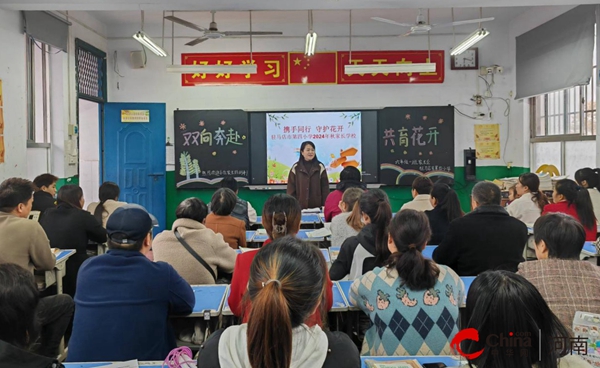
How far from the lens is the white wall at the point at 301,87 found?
8516 millimetres

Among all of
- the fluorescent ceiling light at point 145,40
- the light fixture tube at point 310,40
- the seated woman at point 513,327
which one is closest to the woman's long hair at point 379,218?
the seated woman at point 513,327

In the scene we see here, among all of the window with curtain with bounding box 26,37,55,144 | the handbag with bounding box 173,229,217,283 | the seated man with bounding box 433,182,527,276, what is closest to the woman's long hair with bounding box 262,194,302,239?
the handbag with bounding box 173,229,217,283

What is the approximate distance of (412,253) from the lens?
229cm

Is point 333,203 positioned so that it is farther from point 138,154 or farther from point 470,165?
point 138,154

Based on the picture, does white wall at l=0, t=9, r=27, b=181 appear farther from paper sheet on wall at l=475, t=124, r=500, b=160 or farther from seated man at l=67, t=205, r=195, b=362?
paper sheet on wall at l=475, t=124, r=500, b=160

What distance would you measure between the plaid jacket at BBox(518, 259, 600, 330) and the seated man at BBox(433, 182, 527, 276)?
1289 mm

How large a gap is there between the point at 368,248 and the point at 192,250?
1.09 meters

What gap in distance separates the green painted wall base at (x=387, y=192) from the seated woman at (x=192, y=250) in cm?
509

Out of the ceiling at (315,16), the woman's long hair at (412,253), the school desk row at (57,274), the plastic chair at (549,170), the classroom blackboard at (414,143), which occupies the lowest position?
the school desk row at (57,274)

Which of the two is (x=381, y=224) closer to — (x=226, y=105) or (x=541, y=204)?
(x=541, y=204)

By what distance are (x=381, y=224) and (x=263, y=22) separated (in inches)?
241

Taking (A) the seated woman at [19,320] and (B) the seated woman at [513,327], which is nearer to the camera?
(B) the seated woman at [513,327]

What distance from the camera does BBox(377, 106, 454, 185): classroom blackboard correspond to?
852 centimetres

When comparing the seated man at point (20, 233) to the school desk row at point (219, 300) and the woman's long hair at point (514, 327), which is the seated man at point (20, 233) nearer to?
the school desk row at point (219, 300)
